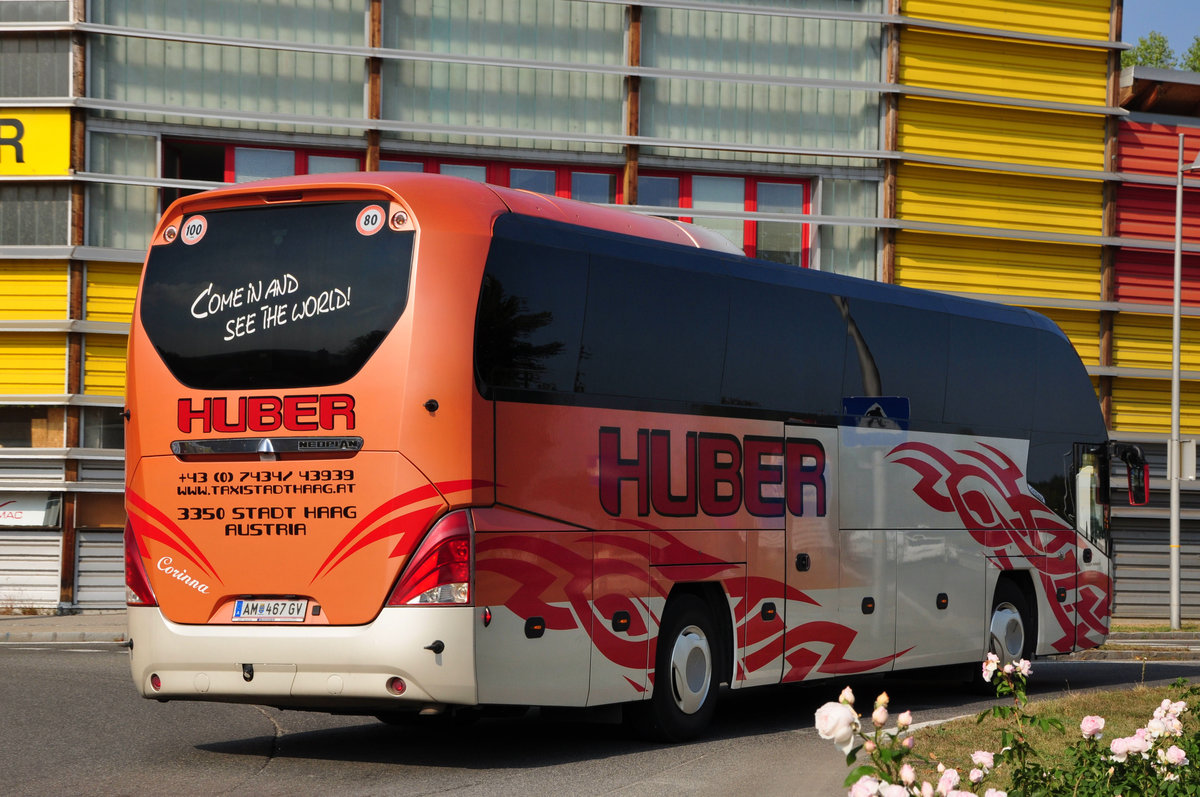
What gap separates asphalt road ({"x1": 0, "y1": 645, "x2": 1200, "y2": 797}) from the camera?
30.8ft

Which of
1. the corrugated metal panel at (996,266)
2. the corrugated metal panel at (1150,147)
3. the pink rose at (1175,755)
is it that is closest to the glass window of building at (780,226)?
the corrugated metal panel at (996,266)

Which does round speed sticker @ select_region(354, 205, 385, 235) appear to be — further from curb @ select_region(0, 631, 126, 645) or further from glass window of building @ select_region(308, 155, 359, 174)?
glass window of building @ select_region(308, 155, 359, 174)

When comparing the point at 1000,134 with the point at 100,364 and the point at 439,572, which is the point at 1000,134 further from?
the point at 439,572

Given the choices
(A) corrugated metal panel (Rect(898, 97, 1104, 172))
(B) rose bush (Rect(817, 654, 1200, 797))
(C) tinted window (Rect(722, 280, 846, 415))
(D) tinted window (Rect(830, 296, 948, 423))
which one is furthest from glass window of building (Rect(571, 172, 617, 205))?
(B) rose bush (Rect(817, 654, 1200, 797))

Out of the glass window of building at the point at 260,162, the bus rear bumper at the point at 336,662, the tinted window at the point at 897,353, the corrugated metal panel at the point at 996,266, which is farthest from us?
the corrugated metal panel at the point at 996,266

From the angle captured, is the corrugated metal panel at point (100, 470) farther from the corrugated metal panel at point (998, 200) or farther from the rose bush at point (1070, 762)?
the rose bush at point (1070, 762)

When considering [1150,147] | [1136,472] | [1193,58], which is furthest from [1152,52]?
[1136,472]

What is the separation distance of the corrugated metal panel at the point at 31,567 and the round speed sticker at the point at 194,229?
60.9ft

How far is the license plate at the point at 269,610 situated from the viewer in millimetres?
9930

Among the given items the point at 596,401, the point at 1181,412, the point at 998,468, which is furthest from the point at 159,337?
the point at 1181,412

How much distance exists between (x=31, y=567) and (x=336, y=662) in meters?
19.9

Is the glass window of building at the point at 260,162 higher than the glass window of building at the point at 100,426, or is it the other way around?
the glass window of building at the point at 260,162

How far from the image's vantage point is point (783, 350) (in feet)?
43.2

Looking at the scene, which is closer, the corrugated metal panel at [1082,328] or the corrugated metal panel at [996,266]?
the corrugated metal panel at [996,266]
